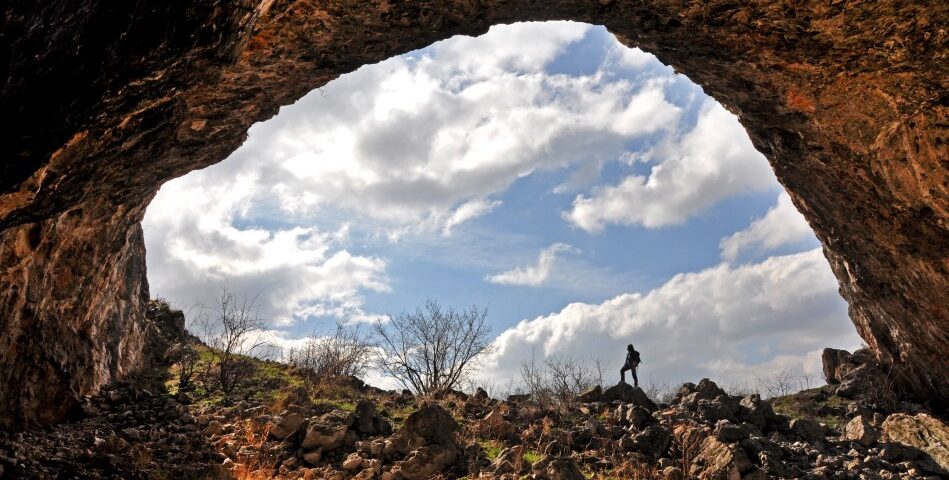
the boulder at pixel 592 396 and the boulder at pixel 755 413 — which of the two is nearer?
the boulder at pixel 755 413

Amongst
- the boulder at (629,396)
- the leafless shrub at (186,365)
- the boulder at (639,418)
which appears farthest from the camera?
the leafless shrub at (186,365)

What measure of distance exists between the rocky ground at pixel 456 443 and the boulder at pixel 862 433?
32mm

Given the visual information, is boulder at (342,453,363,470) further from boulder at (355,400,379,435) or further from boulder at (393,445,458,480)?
boulder at (355,400,379,435)

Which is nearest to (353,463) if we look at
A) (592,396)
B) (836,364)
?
(592,396)

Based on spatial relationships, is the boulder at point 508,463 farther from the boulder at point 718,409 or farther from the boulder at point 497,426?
the boulder at point 718,409

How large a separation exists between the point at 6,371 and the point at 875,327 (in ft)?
65.5

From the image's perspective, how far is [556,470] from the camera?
830 cm

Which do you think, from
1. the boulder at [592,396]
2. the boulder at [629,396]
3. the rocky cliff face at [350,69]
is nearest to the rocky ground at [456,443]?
the boulder at [629,396]

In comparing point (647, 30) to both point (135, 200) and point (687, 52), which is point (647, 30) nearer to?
point (687, 52)

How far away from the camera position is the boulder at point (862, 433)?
10.9 m

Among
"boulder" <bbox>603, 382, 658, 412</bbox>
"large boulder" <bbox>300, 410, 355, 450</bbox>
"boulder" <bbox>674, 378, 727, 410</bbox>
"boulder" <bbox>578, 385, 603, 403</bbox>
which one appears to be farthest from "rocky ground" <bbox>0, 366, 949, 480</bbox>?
"boulder" <bbox>578, 385, 603, 403</bbox>

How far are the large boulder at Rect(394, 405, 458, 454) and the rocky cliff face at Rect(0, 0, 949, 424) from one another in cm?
631

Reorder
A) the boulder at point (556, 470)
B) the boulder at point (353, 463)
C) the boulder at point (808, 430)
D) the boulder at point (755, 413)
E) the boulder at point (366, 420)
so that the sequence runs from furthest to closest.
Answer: the boulder at point (755, 413)
the boulder at point (808, 430)
the boulder at point (366, 420)
the boulder at point (353, 463)
the boulder at point (556, 470)

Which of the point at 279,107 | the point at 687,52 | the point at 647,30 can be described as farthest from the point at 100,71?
the point at 687,52
